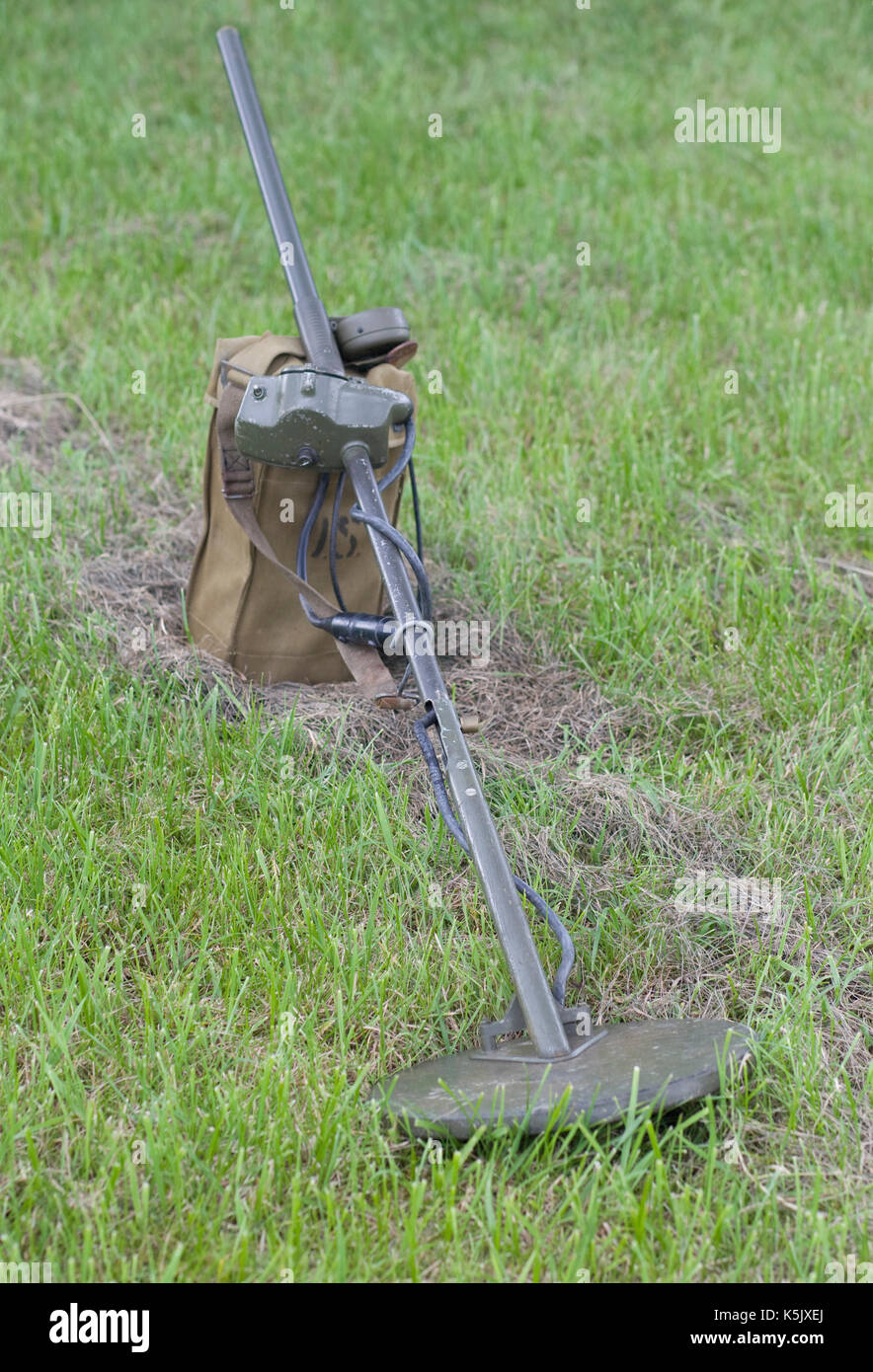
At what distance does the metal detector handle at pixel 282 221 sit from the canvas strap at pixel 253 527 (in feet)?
0.70

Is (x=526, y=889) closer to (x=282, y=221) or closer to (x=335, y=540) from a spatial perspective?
(x=335, y=540)

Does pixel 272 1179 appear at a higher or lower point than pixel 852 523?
lower

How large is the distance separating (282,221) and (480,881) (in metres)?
1.73

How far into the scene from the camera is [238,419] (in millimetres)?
2572

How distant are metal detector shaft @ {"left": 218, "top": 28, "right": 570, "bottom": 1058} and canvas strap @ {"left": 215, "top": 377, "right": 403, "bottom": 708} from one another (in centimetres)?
19

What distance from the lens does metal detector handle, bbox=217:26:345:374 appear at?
279 cm

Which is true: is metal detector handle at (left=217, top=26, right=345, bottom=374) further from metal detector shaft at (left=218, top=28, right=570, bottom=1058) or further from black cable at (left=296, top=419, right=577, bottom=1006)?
black cable at (left=296, top=419, right=577, bottom=1006)

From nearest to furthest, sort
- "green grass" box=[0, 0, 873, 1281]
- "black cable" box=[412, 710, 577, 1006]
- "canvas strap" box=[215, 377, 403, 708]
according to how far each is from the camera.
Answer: "green grass" box=[0, 0, 873, 1281], "black cable" box=[412, 710, 577, 1006], "canvas strap" box=[215, 377, 403, 708]

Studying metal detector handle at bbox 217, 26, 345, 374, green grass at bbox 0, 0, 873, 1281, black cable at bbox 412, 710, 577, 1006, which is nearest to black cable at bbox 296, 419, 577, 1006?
black cable at bbox 412, 710, 577, 1006

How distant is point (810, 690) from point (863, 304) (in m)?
2.59

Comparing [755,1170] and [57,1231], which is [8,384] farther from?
[755,1170]

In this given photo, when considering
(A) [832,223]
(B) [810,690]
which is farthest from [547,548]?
(A) [832,223]

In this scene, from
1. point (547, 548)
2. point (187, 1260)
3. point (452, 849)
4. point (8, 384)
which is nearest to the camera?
point (187, 1260)

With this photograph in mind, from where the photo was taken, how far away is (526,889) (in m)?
2.14
